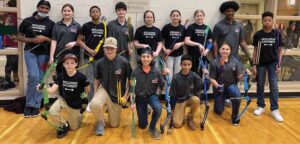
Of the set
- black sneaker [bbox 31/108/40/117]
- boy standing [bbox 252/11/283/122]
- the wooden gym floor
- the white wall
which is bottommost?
the wooden gym floor

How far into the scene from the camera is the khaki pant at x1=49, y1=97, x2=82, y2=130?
3.59 metres

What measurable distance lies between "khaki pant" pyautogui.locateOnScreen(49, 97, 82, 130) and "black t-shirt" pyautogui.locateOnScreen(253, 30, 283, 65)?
9.25ft

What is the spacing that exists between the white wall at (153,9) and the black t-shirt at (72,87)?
4.70 ft

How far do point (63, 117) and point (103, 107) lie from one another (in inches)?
22.6

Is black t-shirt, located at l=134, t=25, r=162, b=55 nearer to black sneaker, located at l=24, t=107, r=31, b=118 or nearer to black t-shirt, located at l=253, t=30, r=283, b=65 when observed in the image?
black t-shirt, located at l=253, t=30, r=283, b=65

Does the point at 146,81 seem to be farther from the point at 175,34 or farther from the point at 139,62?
the point at 175,34

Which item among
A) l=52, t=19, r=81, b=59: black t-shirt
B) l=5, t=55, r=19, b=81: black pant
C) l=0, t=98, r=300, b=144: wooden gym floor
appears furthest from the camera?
l=5, t=55, r=19, b=81: black pant

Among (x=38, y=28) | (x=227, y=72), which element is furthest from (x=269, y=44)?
(x=38, y=28)

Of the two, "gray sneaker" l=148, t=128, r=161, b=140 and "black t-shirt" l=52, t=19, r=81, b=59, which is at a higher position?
"black t-shirt" l=52, t=19, r=81, b=59

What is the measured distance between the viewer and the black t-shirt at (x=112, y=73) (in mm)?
3885

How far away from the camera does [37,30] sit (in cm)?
439

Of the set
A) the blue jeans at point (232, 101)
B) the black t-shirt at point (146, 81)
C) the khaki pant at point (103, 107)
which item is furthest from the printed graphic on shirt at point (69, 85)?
the blue jeans at point (232, 101)

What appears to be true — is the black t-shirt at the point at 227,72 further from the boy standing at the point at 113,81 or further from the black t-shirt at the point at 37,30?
the black t-shirt at the point at 37,30

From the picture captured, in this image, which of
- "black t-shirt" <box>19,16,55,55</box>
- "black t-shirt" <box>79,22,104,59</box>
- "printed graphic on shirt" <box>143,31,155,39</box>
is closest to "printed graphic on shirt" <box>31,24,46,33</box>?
"black t-shirt" <box>19,16,55,55</box>
